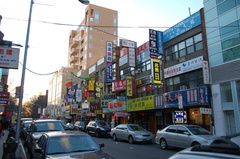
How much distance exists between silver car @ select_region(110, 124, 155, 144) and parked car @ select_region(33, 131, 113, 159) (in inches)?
397

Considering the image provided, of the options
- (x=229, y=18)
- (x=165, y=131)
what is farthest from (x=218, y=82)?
(x=165, y=131)

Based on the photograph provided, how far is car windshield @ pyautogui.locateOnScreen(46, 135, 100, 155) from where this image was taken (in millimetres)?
5727

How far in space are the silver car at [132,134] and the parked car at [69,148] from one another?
33.1ft

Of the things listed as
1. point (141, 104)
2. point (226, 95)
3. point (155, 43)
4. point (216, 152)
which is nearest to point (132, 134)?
point (141, 104)

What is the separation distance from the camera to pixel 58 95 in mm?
74938

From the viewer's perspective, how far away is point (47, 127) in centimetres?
1114

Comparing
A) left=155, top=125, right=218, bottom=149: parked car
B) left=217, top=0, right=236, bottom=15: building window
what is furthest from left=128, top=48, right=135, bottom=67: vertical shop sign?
left=155, top=125, right=218, bottom=149: parked car

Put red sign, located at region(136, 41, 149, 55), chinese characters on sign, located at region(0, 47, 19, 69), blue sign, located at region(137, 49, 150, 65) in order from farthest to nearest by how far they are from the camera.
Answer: red sign, located at region(136, 41, 149, 55) < blue sign, located at region(137, 49, 150, 65) < chinese characters on sign, located at region(0, 47, 19, 69)

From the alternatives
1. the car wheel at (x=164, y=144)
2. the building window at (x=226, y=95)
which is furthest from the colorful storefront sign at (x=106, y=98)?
the car wheel at (x=164, y=144)

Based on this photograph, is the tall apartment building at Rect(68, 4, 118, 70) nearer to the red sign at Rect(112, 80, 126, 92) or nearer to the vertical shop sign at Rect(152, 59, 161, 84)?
the red sign at Rect(112, 80, 126, 92)

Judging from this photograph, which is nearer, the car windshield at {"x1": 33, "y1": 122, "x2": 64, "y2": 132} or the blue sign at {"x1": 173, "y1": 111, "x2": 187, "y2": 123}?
the car windshield at {"x1": 33, "y1": 122, "x2": 64, "y2": 132}

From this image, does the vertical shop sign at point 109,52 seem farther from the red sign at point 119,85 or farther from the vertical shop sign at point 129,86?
the vertical shop sign at point 129,86

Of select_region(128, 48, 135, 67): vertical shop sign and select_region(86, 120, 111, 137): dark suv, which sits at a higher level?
select_region(128, 48, 135, 67): vertical shop sign

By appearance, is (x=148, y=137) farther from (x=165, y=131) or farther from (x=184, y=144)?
(x=184, y=144)
